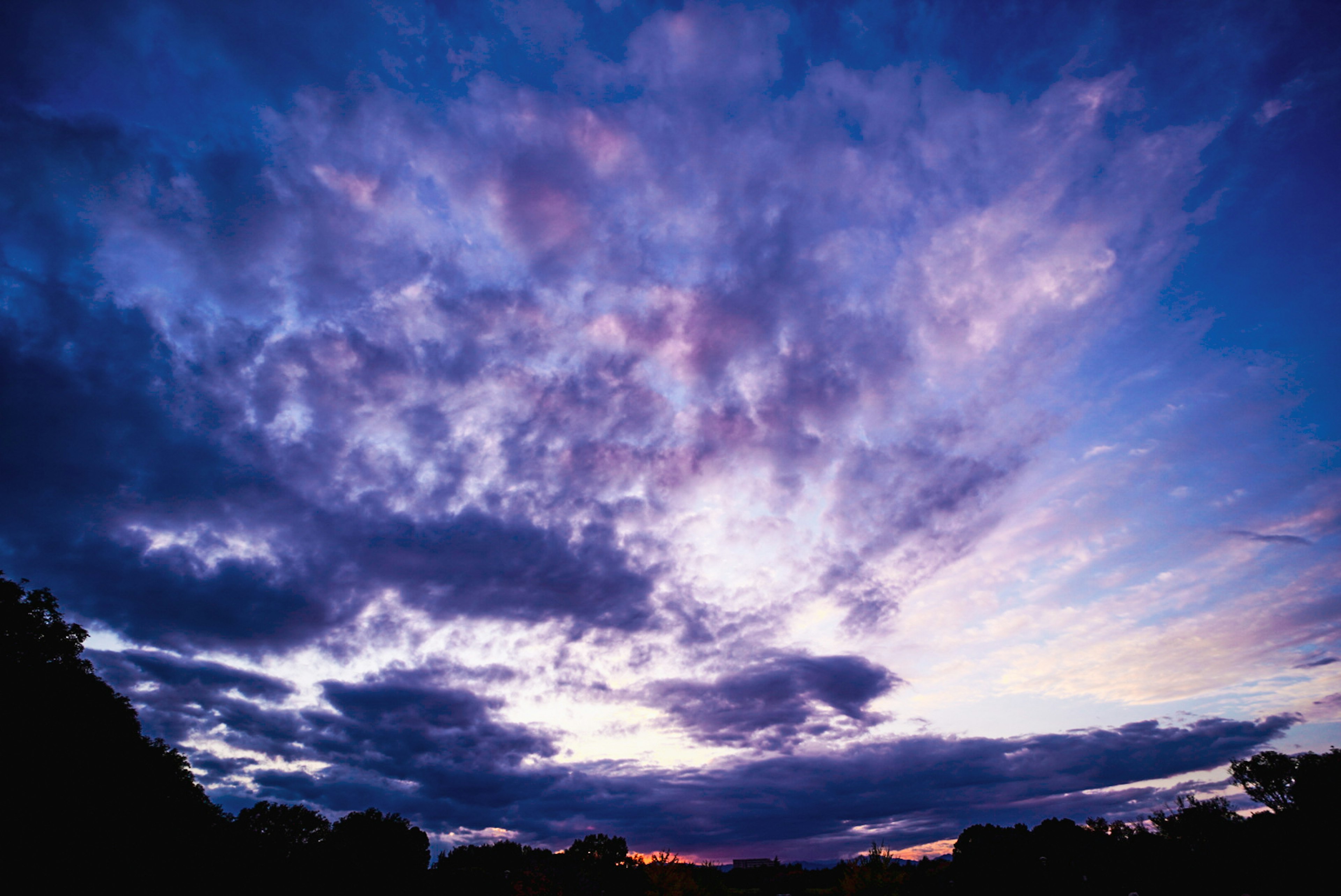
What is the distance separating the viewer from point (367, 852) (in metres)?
41.8

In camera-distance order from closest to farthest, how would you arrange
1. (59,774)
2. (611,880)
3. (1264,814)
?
(59,774)
(611,880)
(1264,814)

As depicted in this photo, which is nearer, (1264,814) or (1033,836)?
(1033,836)

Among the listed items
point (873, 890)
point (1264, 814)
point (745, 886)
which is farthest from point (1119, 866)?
point (1264, 814)

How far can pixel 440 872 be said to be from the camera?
40781 millimetres

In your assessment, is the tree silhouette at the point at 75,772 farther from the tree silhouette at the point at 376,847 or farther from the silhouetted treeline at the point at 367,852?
the tree silhouette at the point at 376,847

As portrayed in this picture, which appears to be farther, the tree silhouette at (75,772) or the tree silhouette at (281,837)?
the tree silhouette at (281,837)

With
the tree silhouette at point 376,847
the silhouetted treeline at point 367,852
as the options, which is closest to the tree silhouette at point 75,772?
the silhouetted treeline at point 367,852

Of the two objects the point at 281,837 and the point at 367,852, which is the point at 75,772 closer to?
the point at 367,852

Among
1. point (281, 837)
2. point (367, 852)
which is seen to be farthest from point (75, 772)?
point (281, 837)

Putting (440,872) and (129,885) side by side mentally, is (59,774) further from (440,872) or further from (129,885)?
(440,872)

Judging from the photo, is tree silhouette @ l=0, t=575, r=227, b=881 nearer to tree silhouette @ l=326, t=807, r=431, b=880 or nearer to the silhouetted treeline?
the silhouetted treeline

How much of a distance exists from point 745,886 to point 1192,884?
2595 cm

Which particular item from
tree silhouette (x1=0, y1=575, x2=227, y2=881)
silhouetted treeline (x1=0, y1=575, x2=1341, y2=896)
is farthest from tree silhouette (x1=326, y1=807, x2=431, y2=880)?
tree silhouette (x1=0, y1=575, x2=227, y2=881)

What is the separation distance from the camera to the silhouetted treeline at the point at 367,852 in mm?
26625
